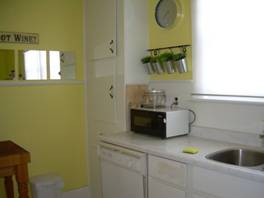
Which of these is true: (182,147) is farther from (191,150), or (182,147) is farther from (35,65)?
(35,65)

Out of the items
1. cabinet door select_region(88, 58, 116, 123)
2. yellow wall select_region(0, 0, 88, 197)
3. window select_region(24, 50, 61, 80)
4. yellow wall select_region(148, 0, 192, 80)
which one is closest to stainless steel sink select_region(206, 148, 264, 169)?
yellow wall select_region(148, 0, 192, 80)

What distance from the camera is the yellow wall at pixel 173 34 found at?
2.65 metres

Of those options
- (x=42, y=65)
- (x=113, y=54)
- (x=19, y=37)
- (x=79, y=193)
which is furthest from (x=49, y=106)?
(x=79, y=193)

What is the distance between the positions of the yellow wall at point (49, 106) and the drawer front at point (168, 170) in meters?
1.51

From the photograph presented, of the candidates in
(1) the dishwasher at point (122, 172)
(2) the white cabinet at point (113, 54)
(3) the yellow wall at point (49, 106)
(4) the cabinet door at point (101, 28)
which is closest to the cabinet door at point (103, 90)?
(2) the white cabinet at point (113, 54)

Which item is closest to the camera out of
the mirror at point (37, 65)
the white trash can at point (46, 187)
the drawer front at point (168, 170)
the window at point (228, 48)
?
the drawer front at point (168, 170)

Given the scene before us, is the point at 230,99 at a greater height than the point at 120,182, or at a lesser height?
greater

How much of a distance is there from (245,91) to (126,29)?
1229mm

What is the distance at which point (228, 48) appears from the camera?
7.79ft

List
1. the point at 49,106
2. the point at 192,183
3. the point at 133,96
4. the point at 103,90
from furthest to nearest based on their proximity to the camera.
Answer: the point at 49,106, the point at 103,90, the point at 133,96, the point at 192,183

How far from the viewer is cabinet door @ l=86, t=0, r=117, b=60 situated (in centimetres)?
293

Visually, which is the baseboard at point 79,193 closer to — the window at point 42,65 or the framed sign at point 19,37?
the window at point 42,65

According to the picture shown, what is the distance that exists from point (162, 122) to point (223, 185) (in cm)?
83

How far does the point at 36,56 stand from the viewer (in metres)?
3.11
